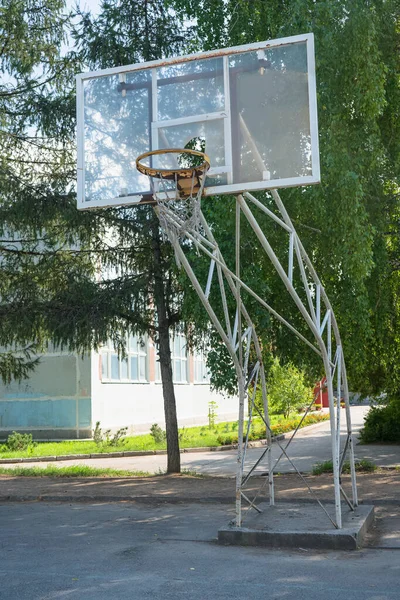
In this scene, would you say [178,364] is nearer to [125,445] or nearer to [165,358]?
[125,445]

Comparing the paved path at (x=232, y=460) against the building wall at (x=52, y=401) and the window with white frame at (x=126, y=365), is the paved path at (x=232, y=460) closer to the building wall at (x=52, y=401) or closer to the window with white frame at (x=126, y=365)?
the building wall at (x=52, y=401)

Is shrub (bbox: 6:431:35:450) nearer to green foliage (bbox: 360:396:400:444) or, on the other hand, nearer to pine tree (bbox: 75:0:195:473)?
pine tree (bbox: 75:0:195:473)

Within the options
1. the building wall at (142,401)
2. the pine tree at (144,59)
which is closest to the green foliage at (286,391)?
the building wall at (142,401)

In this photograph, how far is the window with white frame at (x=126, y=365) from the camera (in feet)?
99.4

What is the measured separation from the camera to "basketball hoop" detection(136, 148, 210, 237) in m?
8.49

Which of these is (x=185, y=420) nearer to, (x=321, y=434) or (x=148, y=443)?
(x=321, y=434)

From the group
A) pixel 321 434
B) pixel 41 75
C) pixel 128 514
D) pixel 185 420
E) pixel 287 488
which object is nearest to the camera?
pixel 128 514

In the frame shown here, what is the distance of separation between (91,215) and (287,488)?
715 cm

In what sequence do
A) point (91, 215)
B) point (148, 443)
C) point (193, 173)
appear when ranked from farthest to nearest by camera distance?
point (148, 443), point (91, 215), point (193, 173)

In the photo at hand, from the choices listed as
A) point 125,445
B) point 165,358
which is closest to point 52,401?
point 125,445

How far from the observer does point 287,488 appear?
14.6 m

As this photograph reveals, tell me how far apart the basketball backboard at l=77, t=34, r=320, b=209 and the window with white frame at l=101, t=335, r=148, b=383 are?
64.1 feet

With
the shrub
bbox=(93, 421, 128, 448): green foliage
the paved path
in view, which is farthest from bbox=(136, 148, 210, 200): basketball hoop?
the shrub

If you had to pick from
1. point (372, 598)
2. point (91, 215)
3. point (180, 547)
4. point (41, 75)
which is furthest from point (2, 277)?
point (372, 598)
